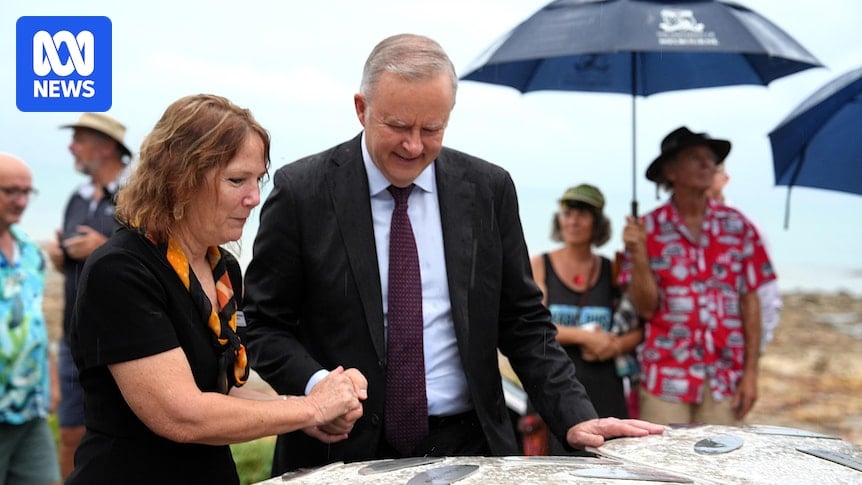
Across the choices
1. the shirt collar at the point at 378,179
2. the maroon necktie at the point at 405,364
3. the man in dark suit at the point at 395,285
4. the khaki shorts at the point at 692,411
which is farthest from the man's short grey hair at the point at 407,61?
the khaki shorts at the point at 692,411

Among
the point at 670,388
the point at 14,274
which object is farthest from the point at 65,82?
the point at 670,388

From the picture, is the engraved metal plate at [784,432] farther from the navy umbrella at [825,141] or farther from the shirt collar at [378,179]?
the navy umbrella at [825,141]

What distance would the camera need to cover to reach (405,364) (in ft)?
8.70

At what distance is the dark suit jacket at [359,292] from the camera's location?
2643mm

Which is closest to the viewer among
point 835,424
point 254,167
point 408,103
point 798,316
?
point 254,167

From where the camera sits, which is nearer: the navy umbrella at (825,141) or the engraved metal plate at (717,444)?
the engraved metal plate at (717,444)

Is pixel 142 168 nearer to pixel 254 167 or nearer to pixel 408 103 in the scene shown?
pixel 254 167

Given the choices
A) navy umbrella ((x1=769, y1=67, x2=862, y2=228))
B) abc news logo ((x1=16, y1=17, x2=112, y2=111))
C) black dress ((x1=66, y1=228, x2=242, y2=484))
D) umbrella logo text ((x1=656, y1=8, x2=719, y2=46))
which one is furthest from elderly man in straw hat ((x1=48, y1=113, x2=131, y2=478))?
navy umbrella ((x1=769, y1=67, x2=862, y2=228))

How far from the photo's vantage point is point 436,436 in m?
2.69

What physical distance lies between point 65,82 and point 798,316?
448 inches

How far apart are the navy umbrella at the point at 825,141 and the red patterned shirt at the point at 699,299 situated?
51 centimetres

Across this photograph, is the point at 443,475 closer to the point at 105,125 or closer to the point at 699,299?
the point at 699,299

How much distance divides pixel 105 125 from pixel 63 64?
182 cm

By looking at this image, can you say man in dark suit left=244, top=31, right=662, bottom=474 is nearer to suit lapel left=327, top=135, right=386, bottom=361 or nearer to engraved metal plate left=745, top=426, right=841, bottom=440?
suit lapel left=327, top=135, right=386, bottom=361
